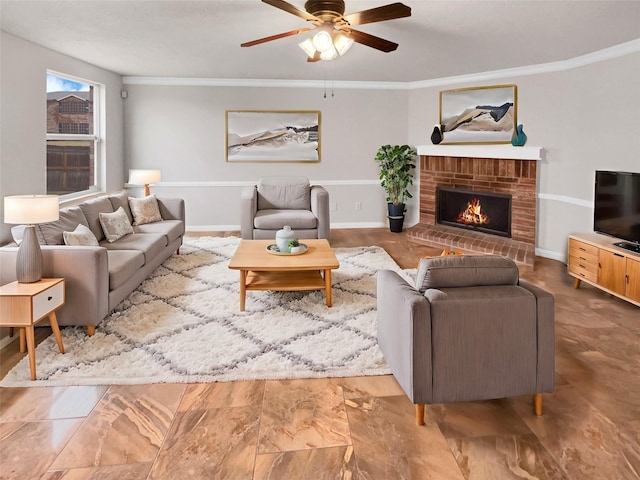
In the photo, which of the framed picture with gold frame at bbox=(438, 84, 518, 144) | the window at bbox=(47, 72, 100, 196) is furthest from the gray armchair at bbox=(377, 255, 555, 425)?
the window at bbox=(47, 72, 100, 196)

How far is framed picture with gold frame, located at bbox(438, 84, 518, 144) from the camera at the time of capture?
20.9 ft

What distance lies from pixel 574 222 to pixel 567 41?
203cm

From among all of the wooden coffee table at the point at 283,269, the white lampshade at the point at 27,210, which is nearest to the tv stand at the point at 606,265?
the wooden coffee table at the point at 283,269

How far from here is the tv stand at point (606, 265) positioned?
4031mm

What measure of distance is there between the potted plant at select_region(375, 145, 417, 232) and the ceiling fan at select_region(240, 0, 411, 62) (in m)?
3.87

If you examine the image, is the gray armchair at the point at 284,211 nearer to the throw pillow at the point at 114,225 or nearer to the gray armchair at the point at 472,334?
the throw pillow at the point at 114,225

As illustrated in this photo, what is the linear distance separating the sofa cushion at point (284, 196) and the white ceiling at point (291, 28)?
156cm

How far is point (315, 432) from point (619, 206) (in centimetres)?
366

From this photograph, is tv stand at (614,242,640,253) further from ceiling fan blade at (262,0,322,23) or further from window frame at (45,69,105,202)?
window frame at (45,69,105,202)

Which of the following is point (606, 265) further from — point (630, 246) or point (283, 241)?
point (283, 241)

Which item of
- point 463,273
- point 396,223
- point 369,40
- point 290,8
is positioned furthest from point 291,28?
point 396,223

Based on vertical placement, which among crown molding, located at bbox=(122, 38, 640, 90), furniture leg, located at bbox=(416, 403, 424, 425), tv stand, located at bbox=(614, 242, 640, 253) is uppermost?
crown molding, located at bbox=(122, 38, 640, 90)

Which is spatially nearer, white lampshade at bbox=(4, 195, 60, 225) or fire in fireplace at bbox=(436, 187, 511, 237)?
white lampshade at bbox=(4, 195, 60, 225)

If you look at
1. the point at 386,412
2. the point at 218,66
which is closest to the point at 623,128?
the point at 386,412
